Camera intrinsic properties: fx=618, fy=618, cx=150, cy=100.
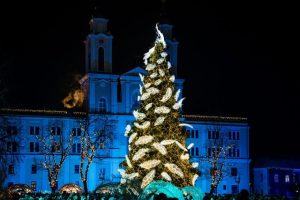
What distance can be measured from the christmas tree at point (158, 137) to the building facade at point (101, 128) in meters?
35.1

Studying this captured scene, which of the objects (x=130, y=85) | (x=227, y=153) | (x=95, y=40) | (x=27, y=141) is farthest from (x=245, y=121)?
(x=27, y=141)

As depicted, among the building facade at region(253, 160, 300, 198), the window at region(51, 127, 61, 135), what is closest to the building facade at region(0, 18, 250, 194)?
the window at region(51, 127, 61, 135)

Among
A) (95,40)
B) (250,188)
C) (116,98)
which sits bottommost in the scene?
(250,188)

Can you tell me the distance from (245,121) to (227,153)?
5225 mm

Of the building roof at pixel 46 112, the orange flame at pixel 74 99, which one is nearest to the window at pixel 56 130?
the building roof at pixel 46 112

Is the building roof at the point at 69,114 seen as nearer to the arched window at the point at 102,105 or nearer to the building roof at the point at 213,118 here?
the building roof at the point at 213,118

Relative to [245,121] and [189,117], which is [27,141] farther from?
[245,121]

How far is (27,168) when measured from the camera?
68.9 m

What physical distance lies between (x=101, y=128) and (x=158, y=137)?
40.9 metres

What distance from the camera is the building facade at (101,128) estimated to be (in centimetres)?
6931

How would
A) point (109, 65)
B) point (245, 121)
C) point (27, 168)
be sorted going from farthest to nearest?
1. point (245, 121)
2. point (109, 65)
3. point (27, 168)

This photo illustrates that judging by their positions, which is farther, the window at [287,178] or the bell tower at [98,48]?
the window at [287,178]

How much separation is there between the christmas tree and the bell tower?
136ft

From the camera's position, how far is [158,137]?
30.8m
